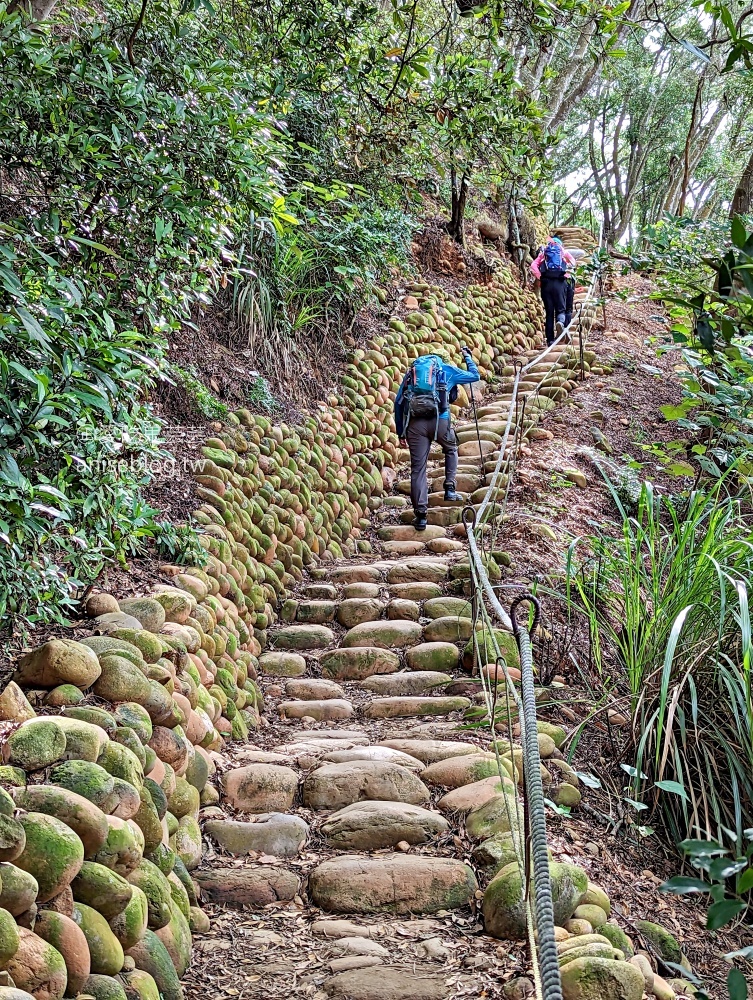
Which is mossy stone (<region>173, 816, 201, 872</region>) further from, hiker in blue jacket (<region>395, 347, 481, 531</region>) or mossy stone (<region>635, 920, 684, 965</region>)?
hiker in blue jacket (<region>395, 347, 481, 531</region>)

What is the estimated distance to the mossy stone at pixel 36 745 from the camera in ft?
7.96

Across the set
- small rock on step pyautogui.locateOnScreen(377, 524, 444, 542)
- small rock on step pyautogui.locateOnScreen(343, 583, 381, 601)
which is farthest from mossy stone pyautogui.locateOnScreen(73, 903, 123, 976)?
small rock on step pyautogui.locateOnScreen(377, 524, 444, 542)

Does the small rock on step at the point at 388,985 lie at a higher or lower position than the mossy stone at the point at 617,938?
higher

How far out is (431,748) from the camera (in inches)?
156

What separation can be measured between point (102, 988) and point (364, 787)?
1.60 m

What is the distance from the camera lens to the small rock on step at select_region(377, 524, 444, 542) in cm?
718

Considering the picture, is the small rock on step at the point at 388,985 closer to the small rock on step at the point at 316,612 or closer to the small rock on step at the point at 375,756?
the small rock on step at the point at 375,756

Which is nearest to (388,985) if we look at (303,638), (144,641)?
(144,641)

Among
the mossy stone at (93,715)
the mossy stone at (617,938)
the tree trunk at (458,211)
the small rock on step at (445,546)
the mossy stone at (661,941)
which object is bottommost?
the mossy stone at (661,941)

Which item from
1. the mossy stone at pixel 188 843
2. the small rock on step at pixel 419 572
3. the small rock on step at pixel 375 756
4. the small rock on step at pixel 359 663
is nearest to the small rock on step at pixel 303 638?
the small rock on step at pixel 359 663

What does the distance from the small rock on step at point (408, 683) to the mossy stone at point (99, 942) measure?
8.72ft

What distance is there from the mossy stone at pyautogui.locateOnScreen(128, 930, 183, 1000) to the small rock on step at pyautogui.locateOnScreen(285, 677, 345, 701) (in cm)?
239

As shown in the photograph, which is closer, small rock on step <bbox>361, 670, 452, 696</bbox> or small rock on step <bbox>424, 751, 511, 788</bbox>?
small rock on step <bbox>424, 751, 511, 788</bbox>

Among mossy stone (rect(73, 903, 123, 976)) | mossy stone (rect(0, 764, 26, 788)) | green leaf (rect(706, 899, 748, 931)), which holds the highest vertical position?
green leaf (rect(706, 899, 748, 931))
